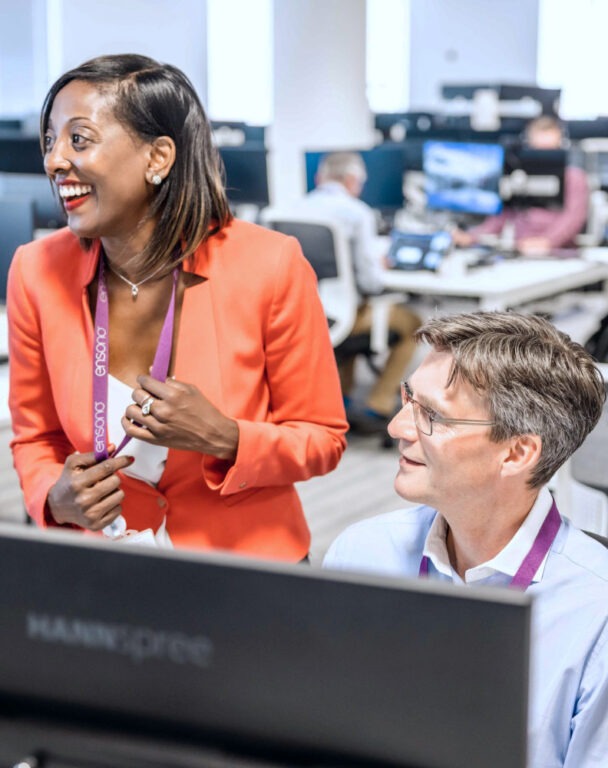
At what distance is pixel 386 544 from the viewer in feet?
4.50

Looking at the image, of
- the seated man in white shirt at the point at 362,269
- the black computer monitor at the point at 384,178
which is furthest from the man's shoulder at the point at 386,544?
the black computer monitor at the point at 384,178

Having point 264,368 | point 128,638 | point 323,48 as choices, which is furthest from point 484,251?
point 128,638

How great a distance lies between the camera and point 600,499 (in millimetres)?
2379

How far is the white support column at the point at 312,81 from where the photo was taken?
698 cm

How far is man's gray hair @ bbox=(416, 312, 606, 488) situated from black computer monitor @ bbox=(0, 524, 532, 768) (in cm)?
65

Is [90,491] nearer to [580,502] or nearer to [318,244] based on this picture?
[580,502]

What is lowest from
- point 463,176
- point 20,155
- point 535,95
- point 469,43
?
point 463,176

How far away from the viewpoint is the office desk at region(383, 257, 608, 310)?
15.8 ft

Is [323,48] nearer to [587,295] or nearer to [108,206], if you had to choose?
[587,295]

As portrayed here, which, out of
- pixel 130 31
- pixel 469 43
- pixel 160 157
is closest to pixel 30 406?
pixel 160 157

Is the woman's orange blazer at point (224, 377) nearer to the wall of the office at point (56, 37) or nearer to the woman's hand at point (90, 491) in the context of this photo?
the woman's hand at point (90, 491)

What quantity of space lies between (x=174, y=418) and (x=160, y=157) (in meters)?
0.37

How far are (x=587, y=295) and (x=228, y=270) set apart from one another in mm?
6075

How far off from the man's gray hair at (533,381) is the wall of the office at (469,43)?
38.5ft
